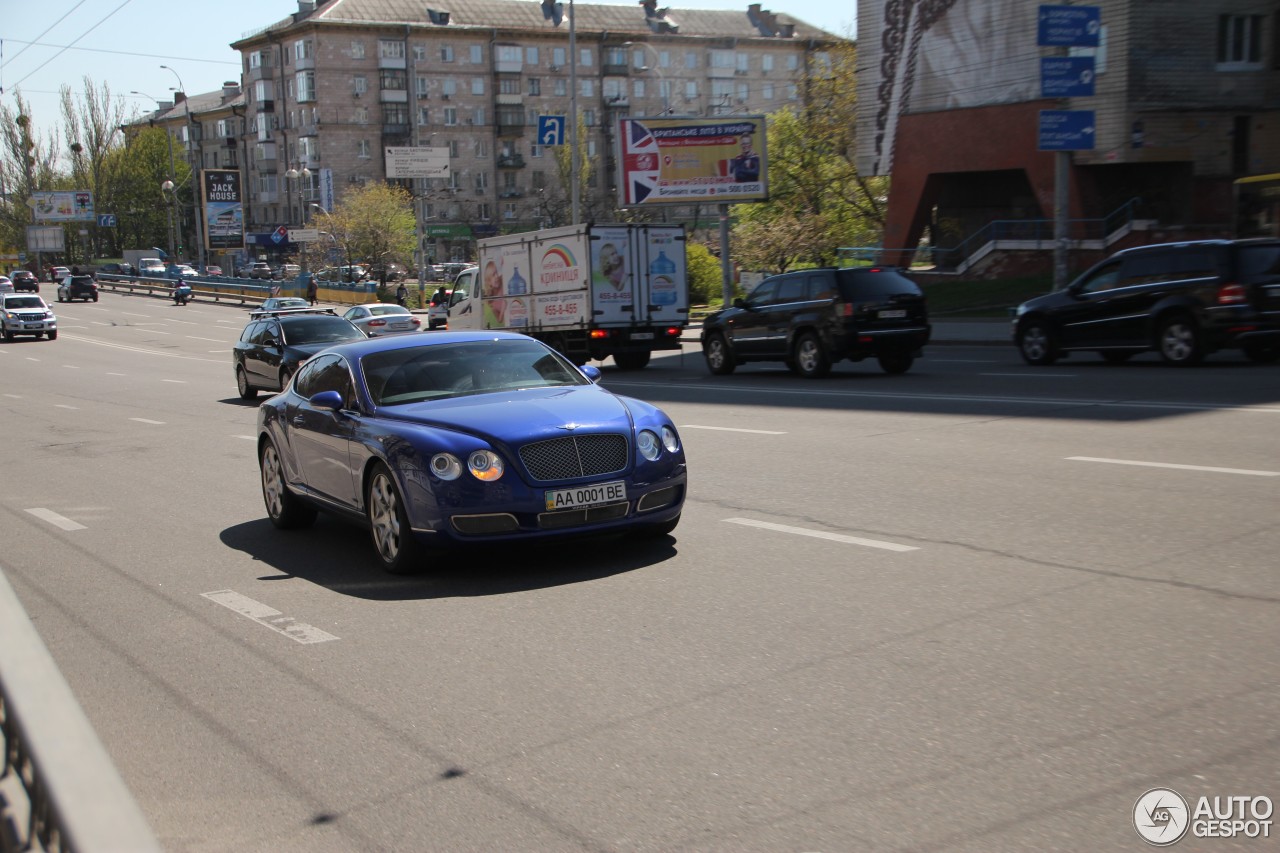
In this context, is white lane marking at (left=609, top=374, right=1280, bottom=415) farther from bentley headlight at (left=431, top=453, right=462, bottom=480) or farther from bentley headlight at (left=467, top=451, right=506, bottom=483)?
bentley headlight at (left=431, top=453, right=462, bottom=480)

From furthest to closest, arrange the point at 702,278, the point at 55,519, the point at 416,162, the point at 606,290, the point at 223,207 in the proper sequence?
the point at 223,207 → the point at 416,162 → the point at 702,278 → the point at 606,290 → the point at 55,519

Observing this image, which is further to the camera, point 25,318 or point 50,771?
point 25,318

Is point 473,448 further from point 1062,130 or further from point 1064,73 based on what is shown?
point 1062,130

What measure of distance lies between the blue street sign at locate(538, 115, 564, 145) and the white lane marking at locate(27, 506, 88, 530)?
1188 inches

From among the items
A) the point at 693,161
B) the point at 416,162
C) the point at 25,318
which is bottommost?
the point at 25,318

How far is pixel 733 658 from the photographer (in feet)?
18.8

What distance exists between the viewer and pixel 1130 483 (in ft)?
31.4

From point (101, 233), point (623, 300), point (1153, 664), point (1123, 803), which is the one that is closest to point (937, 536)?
point (1153, 664)

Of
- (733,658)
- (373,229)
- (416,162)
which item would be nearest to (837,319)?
(733,658)

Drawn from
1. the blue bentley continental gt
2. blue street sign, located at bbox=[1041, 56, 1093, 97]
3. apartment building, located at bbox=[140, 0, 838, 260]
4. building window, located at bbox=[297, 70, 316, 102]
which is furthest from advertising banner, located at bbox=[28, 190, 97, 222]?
the blue bentley continental gt

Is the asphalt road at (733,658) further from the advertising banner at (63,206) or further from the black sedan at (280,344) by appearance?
the advertising banner at (63,206)

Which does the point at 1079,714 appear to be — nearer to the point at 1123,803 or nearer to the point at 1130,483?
the point at 1123,803

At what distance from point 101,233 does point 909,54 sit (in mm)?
105260

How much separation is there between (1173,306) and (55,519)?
1496 centimetres
